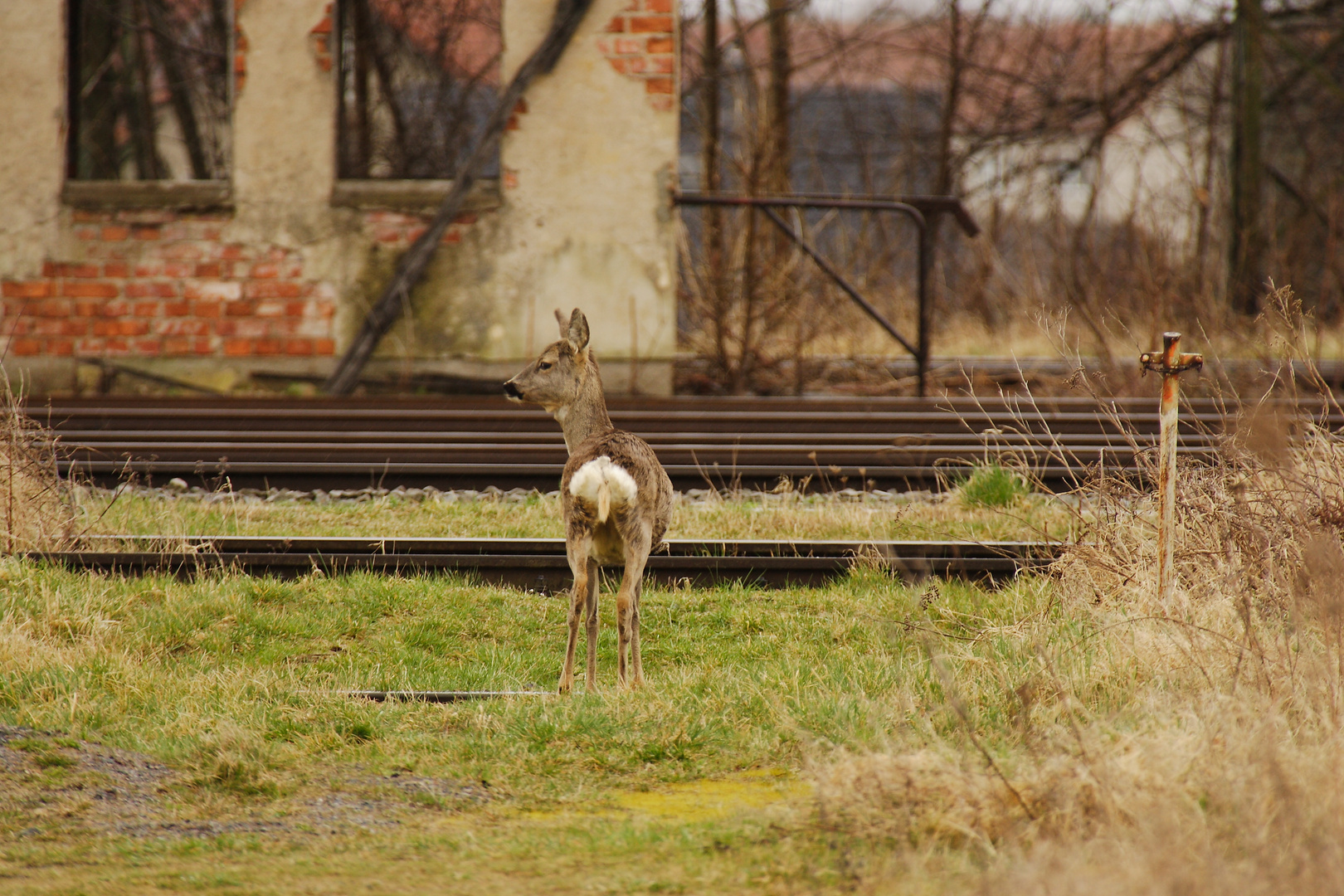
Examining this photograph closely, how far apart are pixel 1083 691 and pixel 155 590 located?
4.36 metres

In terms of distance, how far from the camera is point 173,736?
474cm

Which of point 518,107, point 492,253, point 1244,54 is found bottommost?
point 492,253

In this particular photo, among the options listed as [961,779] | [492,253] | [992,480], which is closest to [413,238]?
[492,253]

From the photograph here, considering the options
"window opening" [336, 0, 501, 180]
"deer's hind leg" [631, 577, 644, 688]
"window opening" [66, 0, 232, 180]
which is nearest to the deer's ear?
"deer's hind leg" [631, 577, 644, 688]

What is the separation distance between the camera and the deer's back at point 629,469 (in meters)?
5.05

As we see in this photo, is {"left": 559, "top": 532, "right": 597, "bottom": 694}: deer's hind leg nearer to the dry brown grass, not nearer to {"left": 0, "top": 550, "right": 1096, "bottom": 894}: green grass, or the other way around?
{"left": 0, "top": 550, "right": 1096, "bottom": 894}: green grass

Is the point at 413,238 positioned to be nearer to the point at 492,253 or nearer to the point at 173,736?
the point at 492,253

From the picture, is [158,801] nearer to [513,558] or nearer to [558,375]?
[558,375]

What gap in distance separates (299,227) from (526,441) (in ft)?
14.1

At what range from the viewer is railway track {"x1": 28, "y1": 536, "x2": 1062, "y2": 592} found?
6809mm

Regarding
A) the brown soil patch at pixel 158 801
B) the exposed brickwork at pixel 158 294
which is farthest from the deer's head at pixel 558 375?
the exposed brickwork at pixel 158 294

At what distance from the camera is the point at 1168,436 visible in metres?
5.30

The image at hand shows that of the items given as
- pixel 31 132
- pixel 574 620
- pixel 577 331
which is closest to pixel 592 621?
pixel 574 620

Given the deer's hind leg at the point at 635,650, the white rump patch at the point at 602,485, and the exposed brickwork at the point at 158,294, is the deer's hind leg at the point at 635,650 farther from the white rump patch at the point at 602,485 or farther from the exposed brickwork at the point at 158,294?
the exposed brickwork at the point at 158,294
